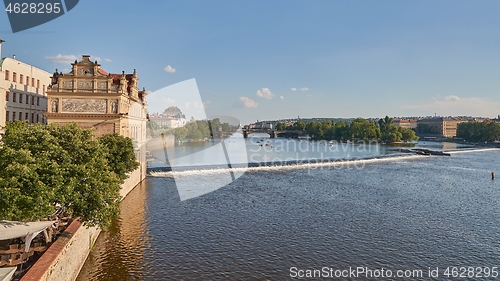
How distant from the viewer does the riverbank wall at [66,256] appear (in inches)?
472

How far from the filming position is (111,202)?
17.2 m

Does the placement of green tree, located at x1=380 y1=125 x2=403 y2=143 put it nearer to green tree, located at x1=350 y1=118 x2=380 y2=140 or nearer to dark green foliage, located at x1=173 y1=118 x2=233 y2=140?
green tree, located at x1=350 y1=118 x2=380 y2=140

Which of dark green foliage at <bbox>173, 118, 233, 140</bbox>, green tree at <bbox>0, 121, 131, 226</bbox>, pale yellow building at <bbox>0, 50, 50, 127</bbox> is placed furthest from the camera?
dark green foliage at <bbox>173, 118, 233, 140</bbox>

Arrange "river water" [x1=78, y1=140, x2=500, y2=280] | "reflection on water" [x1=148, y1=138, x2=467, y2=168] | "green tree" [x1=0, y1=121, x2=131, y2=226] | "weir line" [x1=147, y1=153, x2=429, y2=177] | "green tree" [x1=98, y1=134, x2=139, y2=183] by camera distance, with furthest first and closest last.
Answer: "reflection on water" [x1=148, y1=138, x2=467, y2=168]
"weir line" [x1=147, y1=153, x2=429, y2=177]
"green tree" [x1=98, y1=134, x2=139, y2=183]
"river water" [x1=78, y1=140, x2=500, y2=280]
"green tree" [x1=0, y1=121, x2=131, y2=226]

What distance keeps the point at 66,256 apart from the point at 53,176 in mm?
3297

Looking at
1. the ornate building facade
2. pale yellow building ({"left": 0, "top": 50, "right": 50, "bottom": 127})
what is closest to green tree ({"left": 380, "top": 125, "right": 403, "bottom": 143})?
the ornate building facade

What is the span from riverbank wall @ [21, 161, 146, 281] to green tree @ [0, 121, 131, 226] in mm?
1037

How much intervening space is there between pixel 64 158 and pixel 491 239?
24834 mm

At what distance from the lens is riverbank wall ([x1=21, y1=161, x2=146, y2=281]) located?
1200cm

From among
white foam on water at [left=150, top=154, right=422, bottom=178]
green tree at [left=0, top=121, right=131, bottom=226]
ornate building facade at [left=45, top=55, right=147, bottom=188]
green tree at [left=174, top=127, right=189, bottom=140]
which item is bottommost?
white foam on water at [left=150, top=154, right=422, bottom=178]

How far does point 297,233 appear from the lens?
2273 cm

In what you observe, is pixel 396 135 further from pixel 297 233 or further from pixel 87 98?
pixel 297 233

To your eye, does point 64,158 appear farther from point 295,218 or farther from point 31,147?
point 295,218

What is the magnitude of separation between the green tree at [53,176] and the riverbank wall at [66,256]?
1.04 meters
